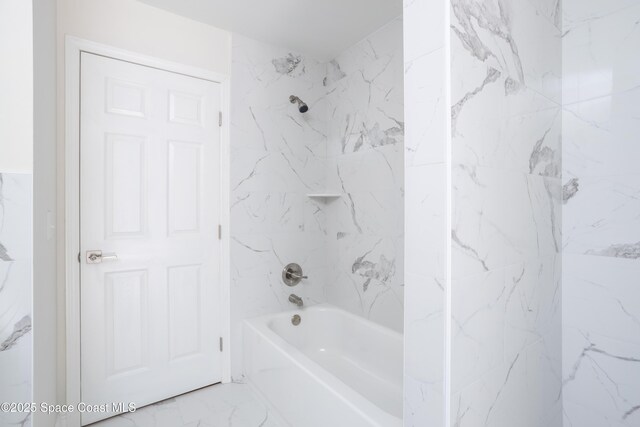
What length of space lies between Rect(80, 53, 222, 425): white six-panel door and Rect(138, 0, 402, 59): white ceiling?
41 cm

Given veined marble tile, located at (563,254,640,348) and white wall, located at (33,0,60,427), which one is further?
veined marble tile, located at (563,254,640,348)

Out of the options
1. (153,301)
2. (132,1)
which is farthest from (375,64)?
(153,301)

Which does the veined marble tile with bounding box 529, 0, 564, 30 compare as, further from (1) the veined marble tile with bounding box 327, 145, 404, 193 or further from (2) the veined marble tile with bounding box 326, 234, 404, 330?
(2) the veined marble tile with bounding box 326, 234, 404, 330

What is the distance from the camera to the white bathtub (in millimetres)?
1279

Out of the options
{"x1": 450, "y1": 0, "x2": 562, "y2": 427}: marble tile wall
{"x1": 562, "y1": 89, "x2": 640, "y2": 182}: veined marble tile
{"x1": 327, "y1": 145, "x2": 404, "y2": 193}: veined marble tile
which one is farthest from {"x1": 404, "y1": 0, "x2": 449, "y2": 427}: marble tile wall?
{"x1": 327, "y1": 145, "x2": 404, "y2": 193}: veined marble tile

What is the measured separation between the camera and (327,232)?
253cm

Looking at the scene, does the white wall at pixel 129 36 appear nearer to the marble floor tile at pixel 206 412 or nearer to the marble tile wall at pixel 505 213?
the marble floor tile at pixel 206 412

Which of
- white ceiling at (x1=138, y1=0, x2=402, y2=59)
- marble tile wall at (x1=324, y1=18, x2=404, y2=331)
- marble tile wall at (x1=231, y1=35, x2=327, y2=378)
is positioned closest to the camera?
white ceiling at (x1=138, y1=0, x2=402, y2=59)

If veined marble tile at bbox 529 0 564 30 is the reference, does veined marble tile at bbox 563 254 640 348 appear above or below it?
below

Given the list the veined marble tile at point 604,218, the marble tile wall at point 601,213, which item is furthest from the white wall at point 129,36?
the veined marble tile at point 604,218

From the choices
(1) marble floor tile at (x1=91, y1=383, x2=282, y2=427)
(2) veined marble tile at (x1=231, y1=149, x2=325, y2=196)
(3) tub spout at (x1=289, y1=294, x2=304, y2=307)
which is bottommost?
(1) marble floor tile at (x1=91, y1=383, x2=282, y2=427)

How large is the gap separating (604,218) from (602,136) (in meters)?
0.35

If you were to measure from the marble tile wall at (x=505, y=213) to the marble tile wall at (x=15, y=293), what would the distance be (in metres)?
1.38

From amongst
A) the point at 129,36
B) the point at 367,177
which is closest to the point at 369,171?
the point at 367,177
